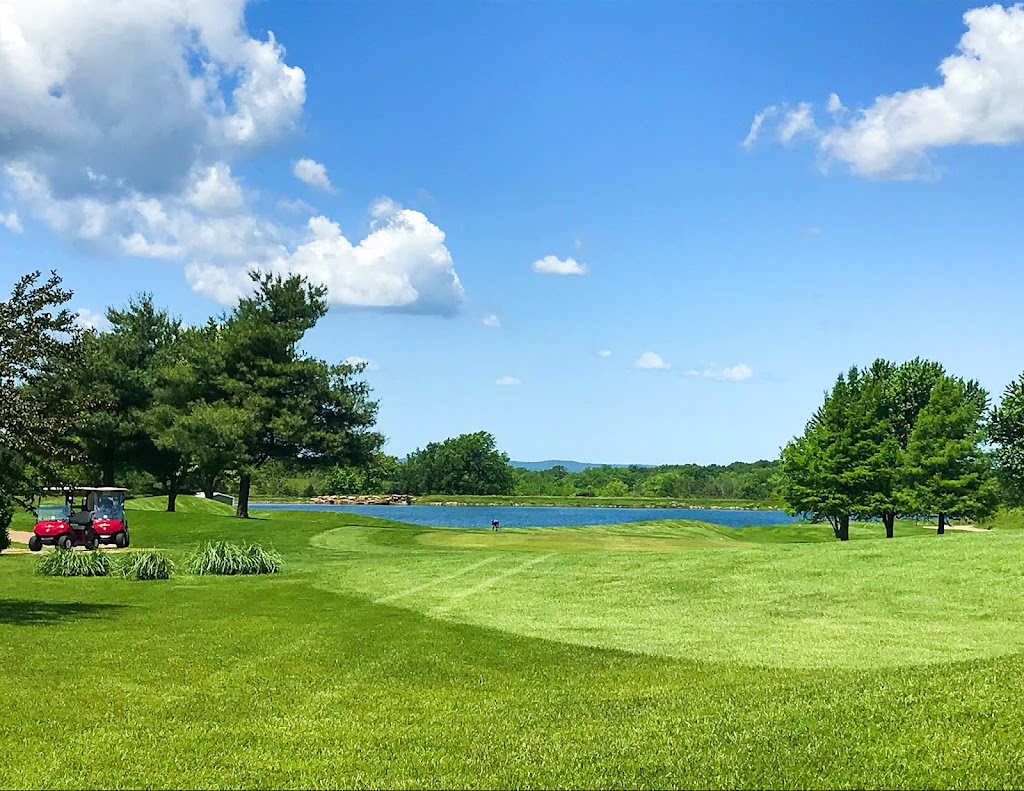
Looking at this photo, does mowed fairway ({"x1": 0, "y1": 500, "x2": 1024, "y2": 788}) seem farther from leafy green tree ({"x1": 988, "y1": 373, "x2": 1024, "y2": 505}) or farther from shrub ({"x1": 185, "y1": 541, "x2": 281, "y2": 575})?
leafy green tree ({"x1": 988, "y1": 373, "x2": 1024, "y2": 505})

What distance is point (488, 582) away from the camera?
819 inches

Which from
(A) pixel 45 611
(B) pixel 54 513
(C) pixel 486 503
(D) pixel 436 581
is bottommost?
(C) pixel 486 503

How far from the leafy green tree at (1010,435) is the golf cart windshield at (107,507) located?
38959 millimetres

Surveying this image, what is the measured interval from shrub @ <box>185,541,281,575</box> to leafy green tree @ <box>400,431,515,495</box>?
12842 centimetres

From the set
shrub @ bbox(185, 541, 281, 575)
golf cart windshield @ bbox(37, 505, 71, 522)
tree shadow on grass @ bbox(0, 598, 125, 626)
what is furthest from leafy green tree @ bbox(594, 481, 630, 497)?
tree shadow on grass @ bbox(0, 598, 125, 626)

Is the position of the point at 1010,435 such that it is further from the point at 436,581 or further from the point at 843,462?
the point at 436,581

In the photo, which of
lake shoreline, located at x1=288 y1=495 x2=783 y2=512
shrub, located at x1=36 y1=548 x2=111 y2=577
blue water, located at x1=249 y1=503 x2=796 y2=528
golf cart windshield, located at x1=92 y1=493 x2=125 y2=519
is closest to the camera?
shrub, located at x1=36 y1=548 x2=111 y2=577

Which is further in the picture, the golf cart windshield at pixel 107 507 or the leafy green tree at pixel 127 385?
the leafy green tree at pixel 127 385

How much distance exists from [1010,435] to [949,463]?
14.6 ft

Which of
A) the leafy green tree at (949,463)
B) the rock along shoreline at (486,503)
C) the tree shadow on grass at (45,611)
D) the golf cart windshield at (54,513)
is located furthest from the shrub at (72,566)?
the rock along shoreline at (486,503)

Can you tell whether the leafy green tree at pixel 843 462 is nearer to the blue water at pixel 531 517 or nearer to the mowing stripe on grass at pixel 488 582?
the blue water at pixel 531 517

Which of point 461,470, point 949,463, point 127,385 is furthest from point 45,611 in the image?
point 461,470

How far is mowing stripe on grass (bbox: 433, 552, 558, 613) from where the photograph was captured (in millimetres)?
17800

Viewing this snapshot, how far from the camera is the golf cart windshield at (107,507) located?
3269 centimetres
